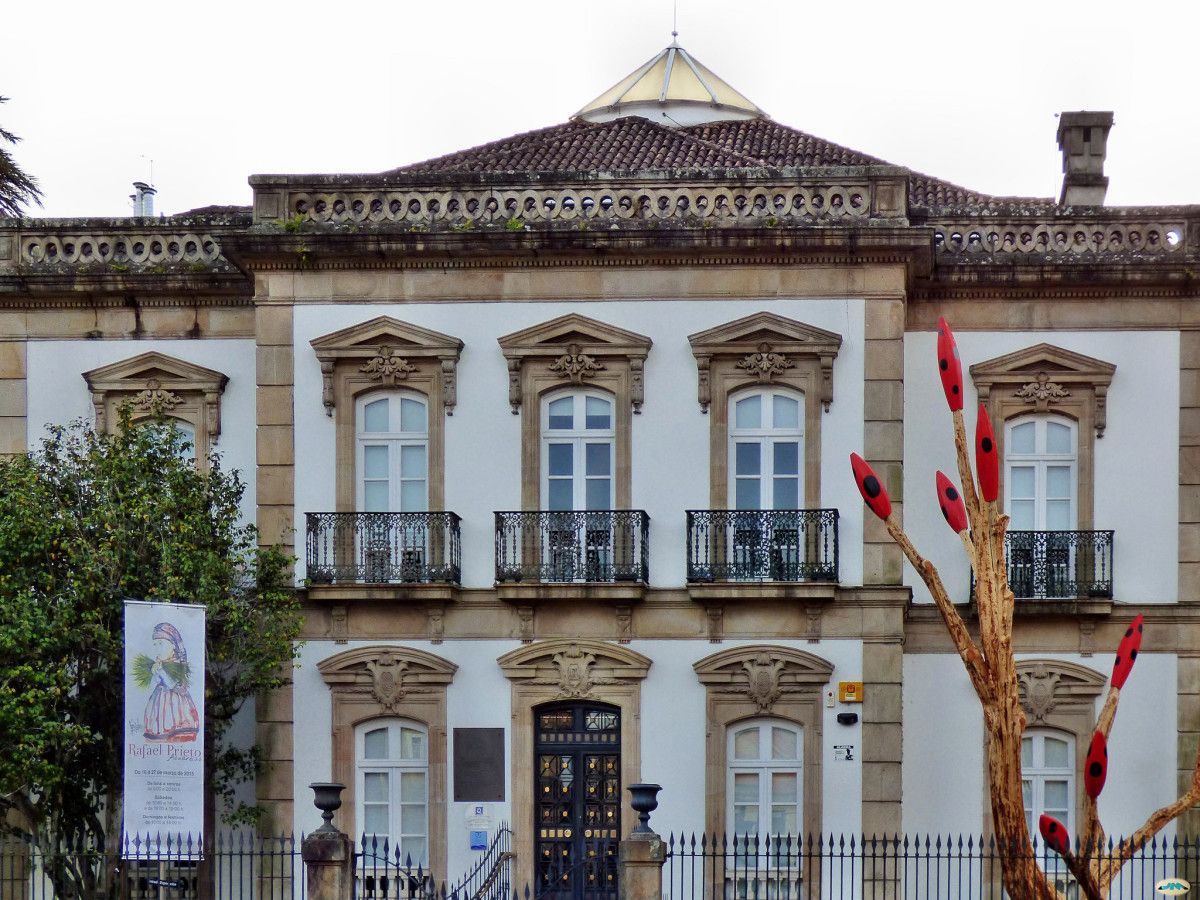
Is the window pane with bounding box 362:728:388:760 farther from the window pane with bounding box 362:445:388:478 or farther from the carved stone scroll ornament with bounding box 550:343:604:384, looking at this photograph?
the carved stone scroll ornament with bounding box 550:343:604:384

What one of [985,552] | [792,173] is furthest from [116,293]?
[985,552]

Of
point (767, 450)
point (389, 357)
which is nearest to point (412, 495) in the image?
point (389, 357)

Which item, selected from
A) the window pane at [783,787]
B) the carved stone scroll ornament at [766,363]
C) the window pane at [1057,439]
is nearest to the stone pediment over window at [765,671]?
the window pane at [783,787]

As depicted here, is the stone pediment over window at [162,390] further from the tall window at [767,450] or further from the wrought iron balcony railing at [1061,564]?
the wrought iron balcony railing at [1061,564]

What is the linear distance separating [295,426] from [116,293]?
10.3ft

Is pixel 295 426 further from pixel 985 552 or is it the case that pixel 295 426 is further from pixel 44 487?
pixel 985 552

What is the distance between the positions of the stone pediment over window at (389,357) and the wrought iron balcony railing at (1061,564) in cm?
703

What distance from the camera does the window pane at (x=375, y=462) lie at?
2466 centimetres

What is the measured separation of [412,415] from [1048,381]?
7698 mm

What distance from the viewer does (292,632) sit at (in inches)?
907

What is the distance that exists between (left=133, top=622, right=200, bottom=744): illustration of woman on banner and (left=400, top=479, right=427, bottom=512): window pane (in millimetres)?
4469

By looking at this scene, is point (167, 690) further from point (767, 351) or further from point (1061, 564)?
point (1061, 564)

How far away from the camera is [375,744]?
2436cm

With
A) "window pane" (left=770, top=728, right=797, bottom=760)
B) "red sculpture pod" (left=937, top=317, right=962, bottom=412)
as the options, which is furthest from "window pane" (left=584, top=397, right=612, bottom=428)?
"red sculpture pod" (left=937, top=317, right=962, bottom=412)
